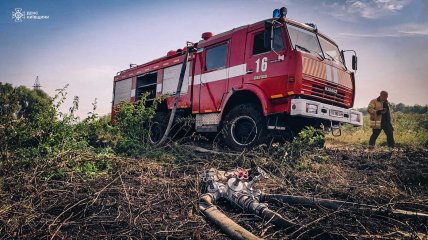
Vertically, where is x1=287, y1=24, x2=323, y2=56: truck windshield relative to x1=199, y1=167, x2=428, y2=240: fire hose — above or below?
above

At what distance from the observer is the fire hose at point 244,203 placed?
229 cm

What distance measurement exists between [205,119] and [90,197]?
174 inches

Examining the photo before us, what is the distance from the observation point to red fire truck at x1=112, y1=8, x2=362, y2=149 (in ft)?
18.2

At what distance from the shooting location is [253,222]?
2.58 metres

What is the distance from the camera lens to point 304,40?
6.05m

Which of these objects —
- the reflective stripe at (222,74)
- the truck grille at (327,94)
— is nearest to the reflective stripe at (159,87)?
the reflective stripe at (222,74)

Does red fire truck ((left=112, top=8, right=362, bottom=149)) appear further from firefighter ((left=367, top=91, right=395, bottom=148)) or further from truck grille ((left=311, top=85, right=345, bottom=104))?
firefighter ((left=367, top=91, right=395, bottom=148))

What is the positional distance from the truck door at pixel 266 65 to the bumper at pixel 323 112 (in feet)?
1.39

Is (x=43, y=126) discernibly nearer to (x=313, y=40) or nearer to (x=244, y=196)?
(x=244, y=196)

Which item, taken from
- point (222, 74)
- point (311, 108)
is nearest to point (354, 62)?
point (311, 108)

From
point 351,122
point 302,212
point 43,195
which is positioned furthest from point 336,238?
point 351,122

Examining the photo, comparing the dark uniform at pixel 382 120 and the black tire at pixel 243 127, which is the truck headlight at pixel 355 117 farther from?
the dark uniform at pixel 382 120

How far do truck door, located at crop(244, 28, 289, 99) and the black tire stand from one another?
0.52 meters

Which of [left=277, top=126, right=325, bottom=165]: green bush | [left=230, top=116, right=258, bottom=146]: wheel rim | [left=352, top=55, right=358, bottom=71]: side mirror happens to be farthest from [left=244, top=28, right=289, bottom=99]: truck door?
[left=352, top=55, right=358, bottom=71]: side mirror
